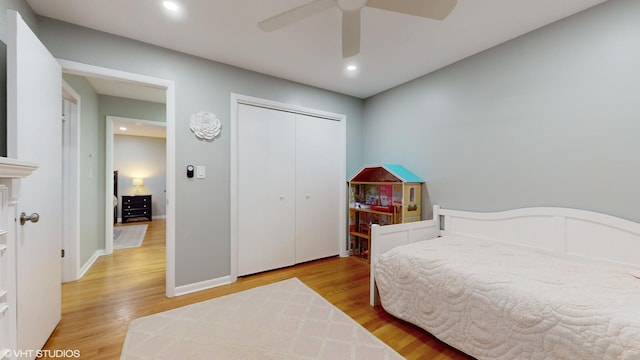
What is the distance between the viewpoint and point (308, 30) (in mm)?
2090

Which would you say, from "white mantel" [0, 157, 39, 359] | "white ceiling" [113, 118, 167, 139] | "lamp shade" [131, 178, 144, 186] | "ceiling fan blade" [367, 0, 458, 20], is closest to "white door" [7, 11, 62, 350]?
"white mantel" [0, 157, 39, 359]

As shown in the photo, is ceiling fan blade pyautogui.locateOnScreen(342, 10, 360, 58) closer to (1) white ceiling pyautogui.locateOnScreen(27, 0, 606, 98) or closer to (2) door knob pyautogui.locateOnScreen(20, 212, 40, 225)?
(1) white ceiling pyautogui.locateOnScreen(27, 0, 606, 98)

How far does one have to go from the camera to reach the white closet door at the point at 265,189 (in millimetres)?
2838

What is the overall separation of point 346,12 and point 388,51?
97 cm

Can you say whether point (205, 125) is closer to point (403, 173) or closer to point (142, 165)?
point (403, 173)

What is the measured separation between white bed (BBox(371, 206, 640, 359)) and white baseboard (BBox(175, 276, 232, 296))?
1.56m

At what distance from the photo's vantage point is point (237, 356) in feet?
5.16

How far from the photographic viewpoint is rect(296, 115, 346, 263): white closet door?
129 inches

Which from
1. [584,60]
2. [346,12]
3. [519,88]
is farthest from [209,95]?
[584,60]

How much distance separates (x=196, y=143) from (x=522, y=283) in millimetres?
2820

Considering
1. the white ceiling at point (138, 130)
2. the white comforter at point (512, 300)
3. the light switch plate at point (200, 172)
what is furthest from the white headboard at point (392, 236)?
the white ceiling at point (138, 130)

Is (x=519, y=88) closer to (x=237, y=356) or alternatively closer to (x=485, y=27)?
(x=485, y=27)

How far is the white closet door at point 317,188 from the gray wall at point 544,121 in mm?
1190

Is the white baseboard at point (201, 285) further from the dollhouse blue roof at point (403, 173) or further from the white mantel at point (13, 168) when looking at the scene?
the dollhouse blue roof at point (403, 173)
